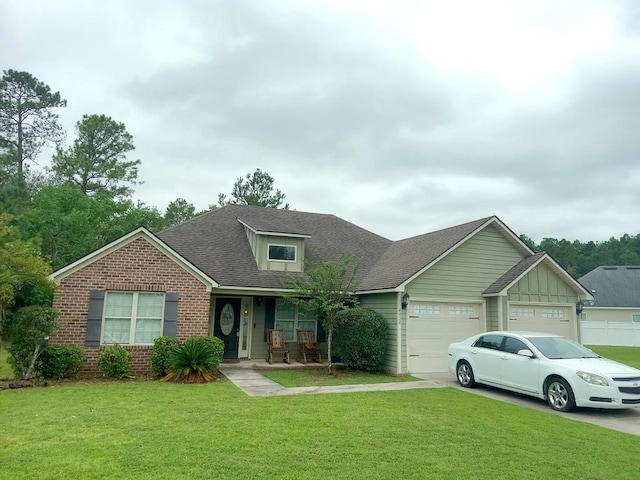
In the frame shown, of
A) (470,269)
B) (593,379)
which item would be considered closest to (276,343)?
(470,269)

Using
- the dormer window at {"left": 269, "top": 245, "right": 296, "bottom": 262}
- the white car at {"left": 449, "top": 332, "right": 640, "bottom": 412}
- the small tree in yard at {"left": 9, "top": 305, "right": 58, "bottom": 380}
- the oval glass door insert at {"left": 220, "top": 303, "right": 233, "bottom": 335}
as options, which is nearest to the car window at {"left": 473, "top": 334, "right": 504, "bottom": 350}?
the white car at {"left": 449, "top": 332, "right": 640, "bottom": 412}

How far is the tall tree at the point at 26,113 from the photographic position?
1345 inches

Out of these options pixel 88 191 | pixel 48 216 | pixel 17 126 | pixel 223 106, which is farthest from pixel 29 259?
pixel 17 126

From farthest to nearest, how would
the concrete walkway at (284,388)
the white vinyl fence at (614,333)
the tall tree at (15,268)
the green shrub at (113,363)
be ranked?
the white vinyl fence at (614,333)
the green shrub at (113,363)
the tall tree at (15,268)
the concrete walkway at (284,388)

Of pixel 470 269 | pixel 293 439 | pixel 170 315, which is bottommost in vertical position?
pixel 293 439

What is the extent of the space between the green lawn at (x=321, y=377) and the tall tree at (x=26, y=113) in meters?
30.6

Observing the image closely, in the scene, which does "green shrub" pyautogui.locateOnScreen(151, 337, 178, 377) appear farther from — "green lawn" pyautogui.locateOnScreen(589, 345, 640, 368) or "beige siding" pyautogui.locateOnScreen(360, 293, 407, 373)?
"green lawn" pyautogui.locateOnScreen(589, 345, 640, 368)

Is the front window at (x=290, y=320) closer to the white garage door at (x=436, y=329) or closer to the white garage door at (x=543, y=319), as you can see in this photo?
the white garage door at (x=436, y=329)

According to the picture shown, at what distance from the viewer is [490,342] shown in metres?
11.1

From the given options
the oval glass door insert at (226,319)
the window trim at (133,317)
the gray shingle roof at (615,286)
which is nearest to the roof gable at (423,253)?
the oval glass door insert at (226,319)

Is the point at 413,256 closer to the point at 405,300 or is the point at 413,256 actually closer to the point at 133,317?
the point at 405,300

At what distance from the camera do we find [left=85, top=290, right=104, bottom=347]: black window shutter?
12250 mm

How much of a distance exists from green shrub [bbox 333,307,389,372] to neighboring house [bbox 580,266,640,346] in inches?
906

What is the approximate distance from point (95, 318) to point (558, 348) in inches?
450
